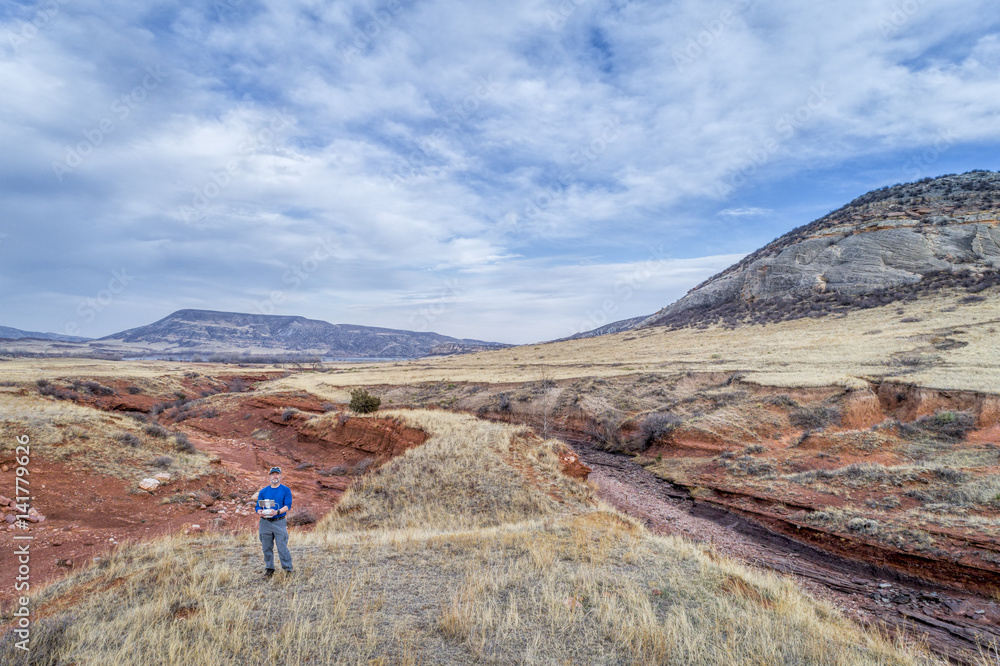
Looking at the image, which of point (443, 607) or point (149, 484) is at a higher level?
point (443, 607)

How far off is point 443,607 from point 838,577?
376 inches

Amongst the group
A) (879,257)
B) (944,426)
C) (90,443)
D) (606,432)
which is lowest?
(606,432)

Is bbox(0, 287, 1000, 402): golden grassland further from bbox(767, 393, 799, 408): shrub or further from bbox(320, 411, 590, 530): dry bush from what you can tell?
bbox(320, 411, 590, 530): dry bush

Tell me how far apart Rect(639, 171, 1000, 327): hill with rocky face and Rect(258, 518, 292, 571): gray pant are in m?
57.2

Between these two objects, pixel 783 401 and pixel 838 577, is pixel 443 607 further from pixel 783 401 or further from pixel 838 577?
pixel 783 401

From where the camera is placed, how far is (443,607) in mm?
5539

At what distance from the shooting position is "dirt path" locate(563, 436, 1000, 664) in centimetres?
720

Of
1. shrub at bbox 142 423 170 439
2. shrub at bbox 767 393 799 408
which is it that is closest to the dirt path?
shrub at bbox 767 393 799 408

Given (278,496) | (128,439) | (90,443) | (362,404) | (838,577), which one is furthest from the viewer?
(362,404)

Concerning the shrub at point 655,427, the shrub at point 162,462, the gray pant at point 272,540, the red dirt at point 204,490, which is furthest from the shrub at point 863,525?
the shrub at point 162,462

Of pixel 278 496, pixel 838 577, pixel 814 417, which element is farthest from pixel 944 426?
pixel 278 496

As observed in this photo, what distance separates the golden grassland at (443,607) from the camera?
444 cm

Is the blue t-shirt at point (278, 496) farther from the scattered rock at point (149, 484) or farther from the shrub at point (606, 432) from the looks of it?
the shrub at point (606, 432)

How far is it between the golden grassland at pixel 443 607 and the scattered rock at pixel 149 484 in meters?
5.28
